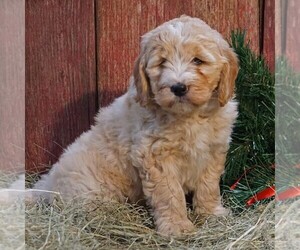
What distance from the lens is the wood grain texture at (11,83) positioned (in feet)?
14.8

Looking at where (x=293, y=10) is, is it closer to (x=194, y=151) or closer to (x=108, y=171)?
(x=194, y=151)

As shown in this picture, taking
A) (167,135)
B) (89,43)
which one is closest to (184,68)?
(167,135)

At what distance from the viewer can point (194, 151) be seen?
4488mm

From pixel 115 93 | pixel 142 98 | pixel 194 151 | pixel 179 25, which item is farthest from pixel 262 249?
pixel 115 93

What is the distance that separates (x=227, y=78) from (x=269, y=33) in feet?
4.84

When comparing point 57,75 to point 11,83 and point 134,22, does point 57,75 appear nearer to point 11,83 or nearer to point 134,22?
point 134,22

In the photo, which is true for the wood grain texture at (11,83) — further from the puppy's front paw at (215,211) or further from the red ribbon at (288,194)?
the red ribbon at (288,194)

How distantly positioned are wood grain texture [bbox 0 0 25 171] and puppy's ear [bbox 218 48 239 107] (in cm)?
144

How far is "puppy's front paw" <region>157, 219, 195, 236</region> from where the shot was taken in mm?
4328

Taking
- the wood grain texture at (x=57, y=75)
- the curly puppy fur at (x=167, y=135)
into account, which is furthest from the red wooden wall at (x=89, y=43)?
the curly puppy fur at (x=167, y=135)

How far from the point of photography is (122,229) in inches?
170

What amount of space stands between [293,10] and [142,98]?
1.29 metres

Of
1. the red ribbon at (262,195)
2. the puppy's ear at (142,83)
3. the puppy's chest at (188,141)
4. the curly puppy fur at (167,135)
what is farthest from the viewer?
the red ribbon at (262,195)

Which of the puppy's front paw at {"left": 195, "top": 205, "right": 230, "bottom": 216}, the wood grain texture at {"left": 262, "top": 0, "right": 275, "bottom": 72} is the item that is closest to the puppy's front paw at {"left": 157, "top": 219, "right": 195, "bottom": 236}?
the puppy's front paw at {"left": 195, "top": 205, "right": 230, "bottom": 216}
